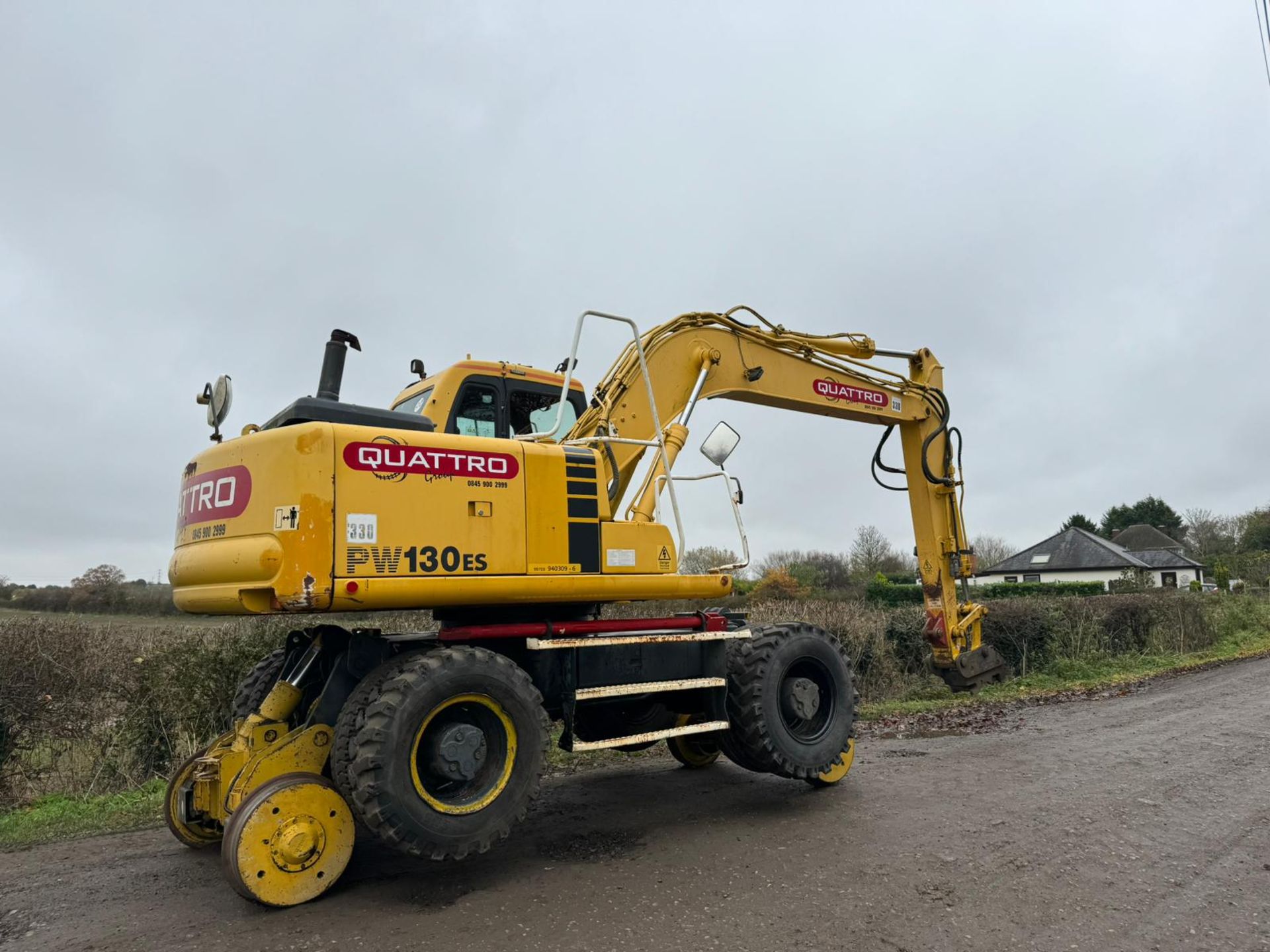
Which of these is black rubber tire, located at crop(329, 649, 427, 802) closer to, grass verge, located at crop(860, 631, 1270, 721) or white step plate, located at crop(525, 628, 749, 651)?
white step plate, located at crop(525, 628, 749, 651)

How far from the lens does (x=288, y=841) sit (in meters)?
4.37

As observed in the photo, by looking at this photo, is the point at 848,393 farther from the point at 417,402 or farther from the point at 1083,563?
the point at 1083,563

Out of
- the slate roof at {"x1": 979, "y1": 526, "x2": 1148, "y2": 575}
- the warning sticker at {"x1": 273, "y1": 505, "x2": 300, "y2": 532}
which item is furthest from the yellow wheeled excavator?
the slate roof at {"x1": 979, "y1": 526, "x2": 1148, "y2": 575}

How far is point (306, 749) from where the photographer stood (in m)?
4.87

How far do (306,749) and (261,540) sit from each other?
4.10 feet

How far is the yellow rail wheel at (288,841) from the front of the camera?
14.0 ft

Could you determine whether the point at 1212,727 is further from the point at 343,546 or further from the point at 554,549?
the point at 343,546

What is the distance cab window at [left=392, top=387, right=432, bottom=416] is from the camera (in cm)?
658

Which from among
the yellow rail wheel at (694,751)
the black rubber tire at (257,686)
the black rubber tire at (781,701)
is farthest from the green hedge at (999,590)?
the black rubber tire at (257,686)

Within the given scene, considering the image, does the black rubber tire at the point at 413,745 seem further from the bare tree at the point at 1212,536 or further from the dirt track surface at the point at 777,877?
the bare tree at the point at 1212,536

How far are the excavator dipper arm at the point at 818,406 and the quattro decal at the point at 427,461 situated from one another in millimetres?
923

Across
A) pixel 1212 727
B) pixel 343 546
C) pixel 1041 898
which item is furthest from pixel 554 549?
pixel 1212 727

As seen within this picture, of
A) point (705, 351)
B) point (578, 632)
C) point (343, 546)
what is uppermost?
point (705, 351)

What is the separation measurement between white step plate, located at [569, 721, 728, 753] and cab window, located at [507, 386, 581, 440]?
7.53ft
